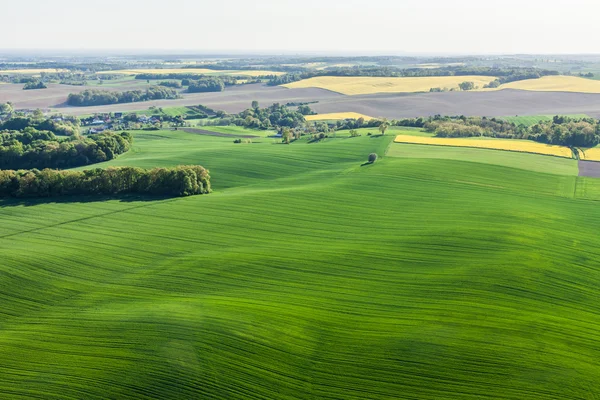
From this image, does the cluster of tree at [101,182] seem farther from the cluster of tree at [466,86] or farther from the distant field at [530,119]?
the cluster of tree at [466,86]

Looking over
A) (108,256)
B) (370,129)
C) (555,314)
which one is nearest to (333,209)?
(108,256)

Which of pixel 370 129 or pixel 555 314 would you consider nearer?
pixel 555 314

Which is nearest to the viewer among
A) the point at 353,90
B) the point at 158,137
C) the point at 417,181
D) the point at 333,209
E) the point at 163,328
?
the point at 163,328

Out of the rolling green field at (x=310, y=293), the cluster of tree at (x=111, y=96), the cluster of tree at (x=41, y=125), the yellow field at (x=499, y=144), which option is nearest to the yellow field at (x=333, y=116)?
the yellow field at (x=499, y=144)

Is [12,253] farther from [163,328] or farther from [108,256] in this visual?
[163,328]

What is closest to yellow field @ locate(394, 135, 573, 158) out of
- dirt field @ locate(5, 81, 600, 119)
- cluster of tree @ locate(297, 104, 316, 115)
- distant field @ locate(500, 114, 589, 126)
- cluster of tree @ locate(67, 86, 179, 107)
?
distant field @ locate(500, 114, 589, 126)
